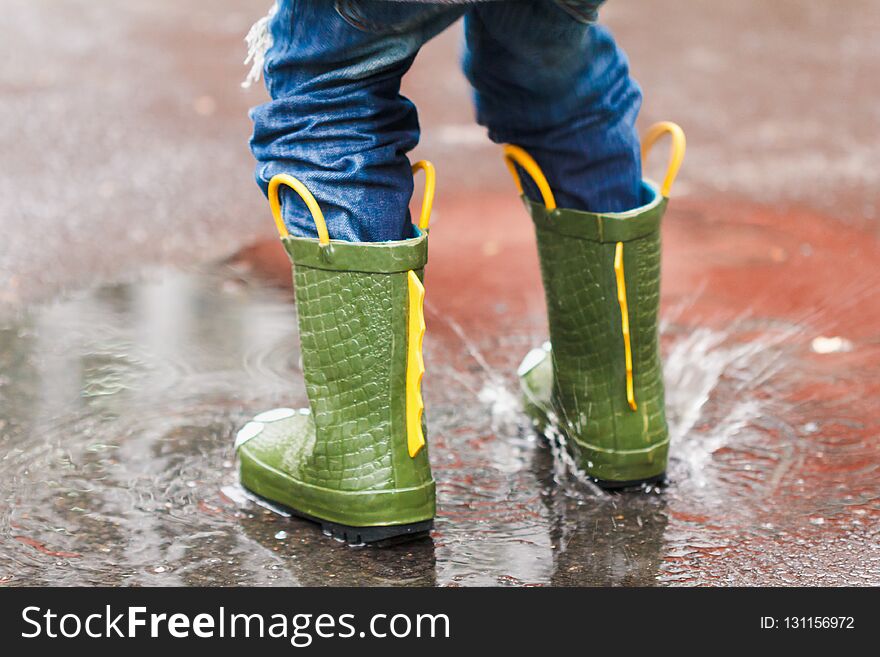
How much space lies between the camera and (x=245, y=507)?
6.13 feet

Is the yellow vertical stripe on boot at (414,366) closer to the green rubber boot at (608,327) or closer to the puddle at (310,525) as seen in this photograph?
the puddle at (310,525)

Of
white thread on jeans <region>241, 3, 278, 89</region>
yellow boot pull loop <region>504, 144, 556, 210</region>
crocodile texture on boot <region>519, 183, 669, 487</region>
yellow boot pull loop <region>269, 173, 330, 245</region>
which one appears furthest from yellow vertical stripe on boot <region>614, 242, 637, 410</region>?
white thread on jeans <region>241, 3, 278, 89</region>

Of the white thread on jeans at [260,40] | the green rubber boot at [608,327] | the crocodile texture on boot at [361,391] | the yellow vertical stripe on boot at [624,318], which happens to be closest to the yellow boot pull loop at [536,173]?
the green rubber boot at [608,327]

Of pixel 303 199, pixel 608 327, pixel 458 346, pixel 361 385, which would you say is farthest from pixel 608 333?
pixel 458 346

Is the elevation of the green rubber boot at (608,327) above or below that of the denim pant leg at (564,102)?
below

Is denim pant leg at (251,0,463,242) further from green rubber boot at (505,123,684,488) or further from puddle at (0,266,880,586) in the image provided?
puddle at (0,266,880,586)

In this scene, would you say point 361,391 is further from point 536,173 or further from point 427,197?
point 536,173

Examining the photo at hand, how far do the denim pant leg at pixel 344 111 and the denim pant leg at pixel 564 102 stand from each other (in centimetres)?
14

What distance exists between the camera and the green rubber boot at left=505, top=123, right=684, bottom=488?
71.7 inches

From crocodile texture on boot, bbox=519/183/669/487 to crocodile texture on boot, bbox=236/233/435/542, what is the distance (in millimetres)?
264

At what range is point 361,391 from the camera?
1714 millimetres

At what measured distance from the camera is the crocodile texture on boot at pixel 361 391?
167 centimetres

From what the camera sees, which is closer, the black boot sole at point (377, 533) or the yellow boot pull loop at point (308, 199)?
the yellow boot pull loop at point (308, 199)

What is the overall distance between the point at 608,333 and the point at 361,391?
381 millimetres
